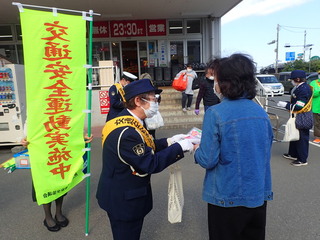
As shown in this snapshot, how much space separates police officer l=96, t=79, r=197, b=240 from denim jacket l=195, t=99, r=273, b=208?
30cm

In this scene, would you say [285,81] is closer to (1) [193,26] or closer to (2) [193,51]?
(2) [193,51]

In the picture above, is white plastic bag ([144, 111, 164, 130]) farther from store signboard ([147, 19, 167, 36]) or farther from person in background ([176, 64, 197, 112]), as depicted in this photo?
store signboard ([147, 19, 167, 36])

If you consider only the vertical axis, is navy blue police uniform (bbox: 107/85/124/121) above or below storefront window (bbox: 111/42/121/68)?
below

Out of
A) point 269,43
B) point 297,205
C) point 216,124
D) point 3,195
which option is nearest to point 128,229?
point 216,124

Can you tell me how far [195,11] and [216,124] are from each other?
39.3 ft

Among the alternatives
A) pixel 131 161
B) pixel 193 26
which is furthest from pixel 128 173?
pixel 193 26

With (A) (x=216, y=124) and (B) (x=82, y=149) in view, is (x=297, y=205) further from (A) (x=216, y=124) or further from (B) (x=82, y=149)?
(B) (x=82, y=149)

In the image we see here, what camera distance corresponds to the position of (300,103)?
14.3 ft

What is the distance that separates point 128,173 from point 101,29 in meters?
12.7

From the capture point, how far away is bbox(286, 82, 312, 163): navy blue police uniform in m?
4.38

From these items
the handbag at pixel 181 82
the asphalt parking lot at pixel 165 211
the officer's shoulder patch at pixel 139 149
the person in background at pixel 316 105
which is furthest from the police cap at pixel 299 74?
the handbag at pixel 181 82

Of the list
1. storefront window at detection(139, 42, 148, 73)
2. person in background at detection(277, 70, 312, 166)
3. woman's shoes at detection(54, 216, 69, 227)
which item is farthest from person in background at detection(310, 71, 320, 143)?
storefront window at detection(139, 42, 148, 73)

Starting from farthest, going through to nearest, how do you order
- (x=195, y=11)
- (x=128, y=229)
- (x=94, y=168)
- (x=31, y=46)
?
1. (x=195, y=11)
2. (x=94, y=168)
3. (x=31, y=46)
4. (x=128, y=229)

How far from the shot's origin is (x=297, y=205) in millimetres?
3324
